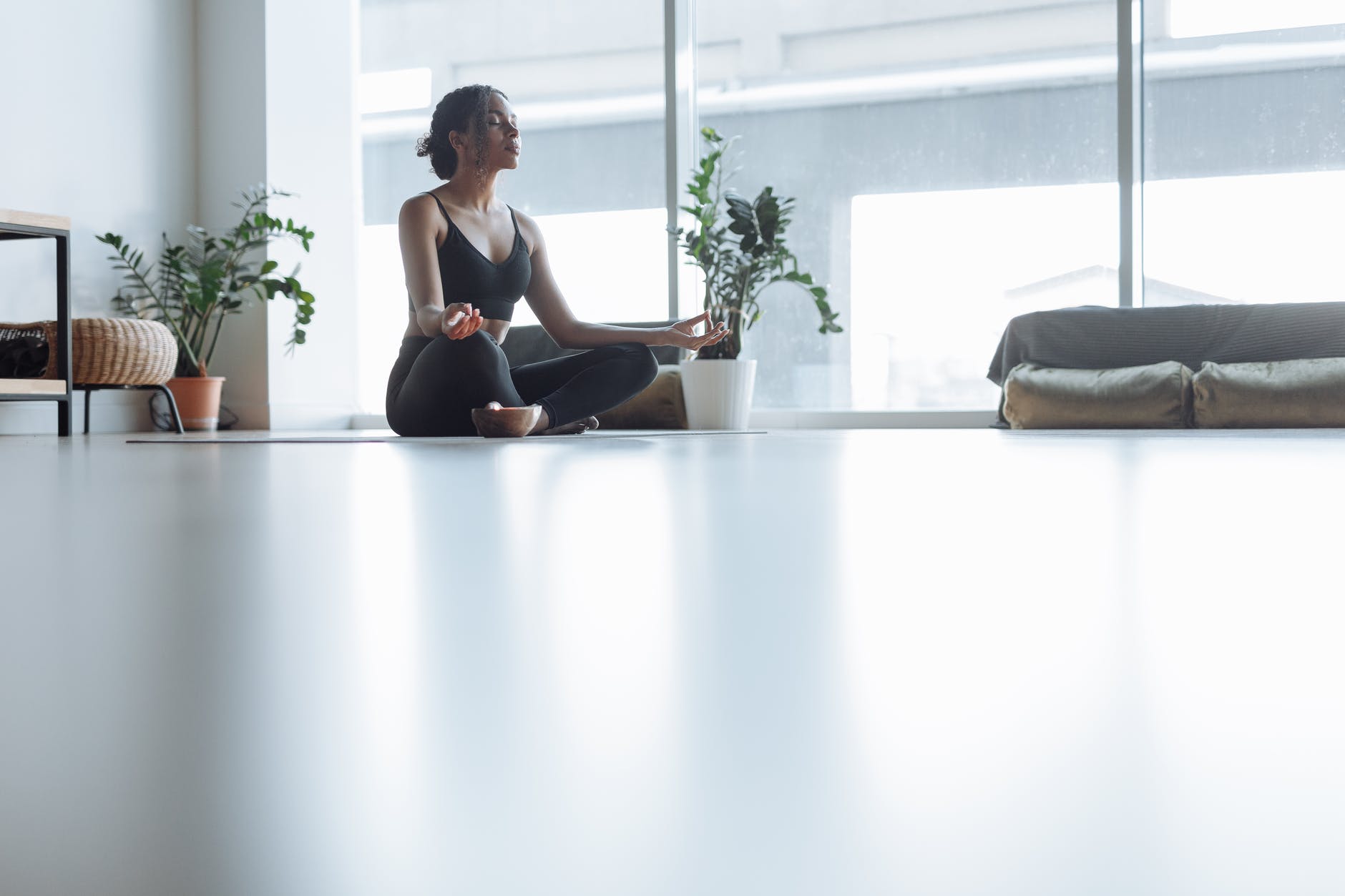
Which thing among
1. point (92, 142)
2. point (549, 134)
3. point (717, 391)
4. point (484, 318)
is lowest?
point (717, 391)

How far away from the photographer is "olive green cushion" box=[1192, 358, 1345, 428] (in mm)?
3918

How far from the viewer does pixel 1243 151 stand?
5.23 m

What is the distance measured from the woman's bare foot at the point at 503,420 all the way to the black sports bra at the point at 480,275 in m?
0.39

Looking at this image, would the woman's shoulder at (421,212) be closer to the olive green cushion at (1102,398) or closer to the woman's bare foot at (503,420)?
the woman's bare foot at (503,420)

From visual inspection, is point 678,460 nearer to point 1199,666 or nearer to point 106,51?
point 1199,666

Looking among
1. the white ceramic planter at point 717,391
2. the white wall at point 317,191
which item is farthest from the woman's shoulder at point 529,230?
the white wall at point 317,191

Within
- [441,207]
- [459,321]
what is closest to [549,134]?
[441,207]

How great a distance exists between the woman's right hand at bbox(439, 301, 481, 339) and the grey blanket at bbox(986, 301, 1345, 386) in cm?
Answer: 270

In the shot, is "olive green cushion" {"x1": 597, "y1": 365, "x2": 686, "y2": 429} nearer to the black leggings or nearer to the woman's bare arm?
the black leggings

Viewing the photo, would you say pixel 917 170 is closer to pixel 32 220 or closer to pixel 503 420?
pixel 503 420

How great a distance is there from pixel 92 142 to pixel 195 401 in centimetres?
128

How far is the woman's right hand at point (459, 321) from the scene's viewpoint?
2.59 metres

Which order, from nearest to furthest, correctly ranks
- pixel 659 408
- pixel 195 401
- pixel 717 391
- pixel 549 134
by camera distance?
pixel 717 391 → pixel 659 408 → pixel 195 401 → pixel 549 134

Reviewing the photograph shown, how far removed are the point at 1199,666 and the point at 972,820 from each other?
14 cm
